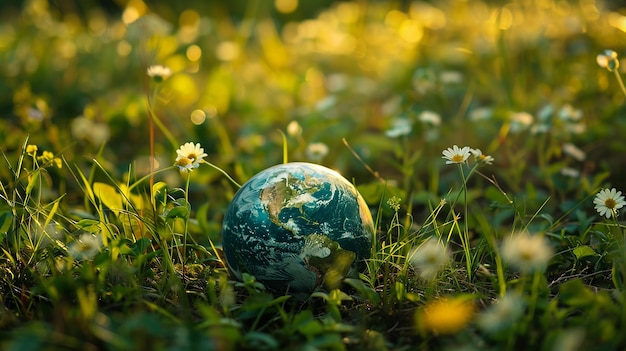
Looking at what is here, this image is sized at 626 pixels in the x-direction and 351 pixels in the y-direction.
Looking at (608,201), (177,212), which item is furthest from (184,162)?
(608,201)

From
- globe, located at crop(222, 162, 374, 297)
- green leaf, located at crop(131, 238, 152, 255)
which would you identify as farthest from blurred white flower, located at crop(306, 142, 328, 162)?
green leaf, located at crop(131, 238, 152, 255)

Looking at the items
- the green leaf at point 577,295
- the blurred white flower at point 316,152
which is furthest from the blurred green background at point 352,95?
the green leaf at point 577,295

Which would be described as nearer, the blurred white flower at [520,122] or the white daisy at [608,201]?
the white daisy at [608,201]

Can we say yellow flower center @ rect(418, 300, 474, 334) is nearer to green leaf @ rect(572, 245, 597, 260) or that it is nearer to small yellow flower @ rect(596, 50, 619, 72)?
green leaf @ rect(572, 245, 597, 260)

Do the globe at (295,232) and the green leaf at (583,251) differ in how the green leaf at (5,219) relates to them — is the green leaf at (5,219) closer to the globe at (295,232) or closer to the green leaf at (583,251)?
the globe at (295,232)

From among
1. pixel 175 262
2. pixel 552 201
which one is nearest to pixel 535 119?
pixel 552 201
